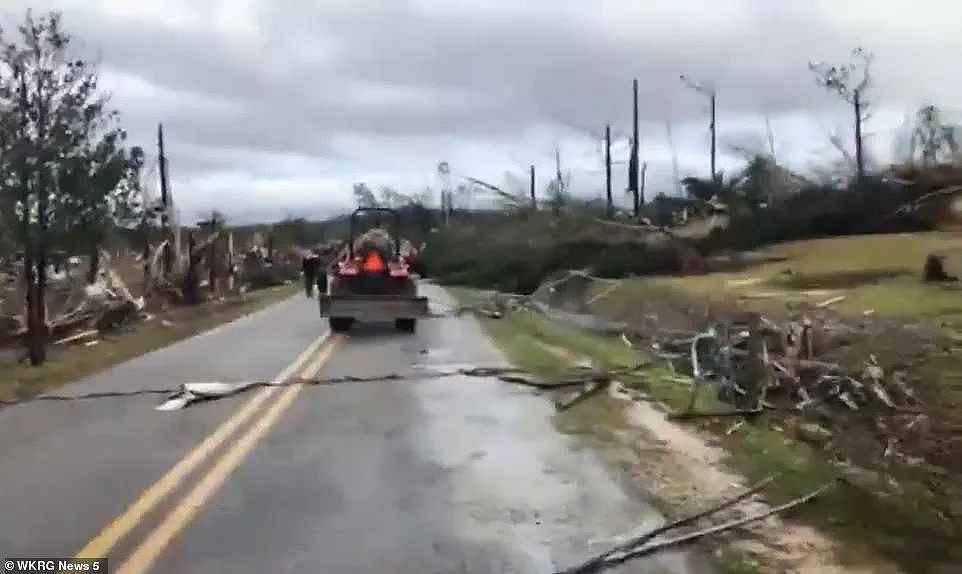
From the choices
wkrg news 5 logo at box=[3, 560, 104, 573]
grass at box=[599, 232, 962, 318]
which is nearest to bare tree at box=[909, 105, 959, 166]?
grass at box=[599, 232, 962, 318]

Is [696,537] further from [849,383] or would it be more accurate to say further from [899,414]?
[849,383]

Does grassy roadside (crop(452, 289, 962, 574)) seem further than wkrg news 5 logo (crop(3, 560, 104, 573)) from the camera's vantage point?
Yes

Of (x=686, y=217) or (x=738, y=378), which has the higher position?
(x=686, y=217)

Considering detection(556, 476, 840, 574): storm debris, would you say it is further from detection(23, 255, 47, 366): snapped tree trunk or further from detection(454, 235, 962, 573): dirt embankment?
detection(23, 255, 47, 366): snapped tree trunk

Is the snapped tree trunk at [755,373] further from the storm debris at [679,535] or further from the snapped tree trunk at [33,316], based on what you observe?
the snapped tree trunk at [33,316]

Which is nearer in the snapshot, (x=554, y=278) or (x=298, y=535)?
Answer: (x=298, y=535)

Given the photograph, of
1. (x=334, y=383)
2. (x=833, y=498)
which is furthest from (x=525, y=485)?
(x=334, y=383)

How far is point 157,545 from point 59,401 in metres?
7.38

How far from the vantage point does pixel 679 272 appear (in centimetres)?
3027

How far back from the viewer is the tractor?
2366 centimetres

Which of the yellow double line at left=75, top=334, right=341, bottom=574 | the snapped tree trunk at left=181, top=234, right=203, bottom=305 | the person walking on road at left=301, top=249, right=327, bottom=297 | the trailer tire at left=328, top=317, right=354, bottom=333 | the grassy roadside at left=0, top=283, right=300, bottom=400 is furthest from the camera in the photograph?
Result: the person walking on road at left=301, top=249, right=327, bottom=297

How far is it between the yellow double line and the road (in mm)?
17

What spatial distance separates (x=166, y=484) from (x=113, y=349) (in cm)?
1360

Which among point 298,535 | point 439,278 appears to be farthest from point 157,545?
point 439,278
